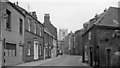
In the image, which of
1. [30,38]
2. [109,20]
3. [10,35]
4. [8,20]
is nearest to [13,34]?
[10,35]

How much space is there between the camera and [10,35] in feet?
69.7

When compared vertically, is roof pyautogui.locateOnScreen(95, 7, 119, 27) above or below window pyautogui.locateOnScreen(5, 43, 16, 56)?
above

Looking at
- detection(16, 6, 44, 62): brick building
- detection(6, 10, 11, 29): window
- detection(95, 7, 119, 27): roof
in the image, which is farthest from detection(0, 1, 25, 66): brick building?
detection(95, 7, 119, 27): roof

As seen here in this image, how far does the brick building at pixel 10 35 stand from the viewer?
1869cm

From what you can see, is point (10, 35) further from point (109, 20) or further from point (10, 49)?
point (109, 20)

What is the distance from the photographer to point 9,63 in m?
20.9

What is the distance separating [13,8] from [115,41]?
10814 mm

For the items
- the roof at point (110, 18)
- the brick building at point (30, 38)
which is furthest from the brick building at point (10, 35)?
the roof at point (110, 18)

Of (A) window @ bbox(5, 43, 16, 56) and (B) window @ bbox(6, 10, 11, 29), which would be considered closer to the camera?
(A) window @ bbox(5, 43, 16, 56)

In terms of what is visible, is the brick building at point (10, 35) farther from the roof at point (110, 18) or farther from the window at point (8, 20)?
the roof at point (110, 18)

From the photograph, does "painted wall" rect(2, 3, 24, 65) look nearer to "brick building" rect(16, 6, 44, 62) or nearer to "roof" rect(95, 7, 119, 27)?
"brick building" rect(16, 6, 44, 62)

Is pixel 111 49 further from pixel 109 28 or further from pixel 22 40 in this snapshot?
pixel 22 40

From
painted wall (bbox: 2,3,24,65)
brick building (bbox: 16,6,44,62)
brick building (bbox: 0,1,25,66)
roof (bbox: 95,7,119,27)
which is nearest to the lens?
brick building (bbox: 0,1,25,66)

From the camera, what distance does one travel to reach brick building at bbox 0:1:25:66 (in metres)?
18.7
